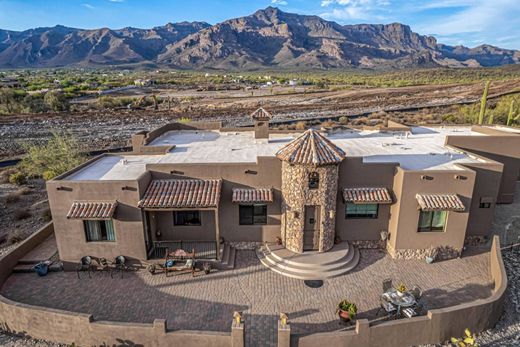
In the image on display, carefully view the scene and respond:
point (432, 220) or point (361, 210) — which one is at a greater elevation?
point (361, 210)

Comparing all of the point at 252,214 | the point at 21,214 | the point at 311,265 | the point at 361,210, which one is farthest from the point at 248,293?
the point at 21,214

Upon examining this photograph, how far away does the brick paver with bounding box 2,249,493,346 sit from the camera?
1252 centimetres

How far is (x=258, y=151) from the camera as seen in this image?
64.8 ft

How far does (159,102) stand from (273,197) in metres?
71.1

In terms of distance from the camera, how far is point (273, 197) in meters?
16.2

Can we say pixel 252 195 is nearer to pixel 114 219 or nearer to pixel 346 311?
pixel 114 219

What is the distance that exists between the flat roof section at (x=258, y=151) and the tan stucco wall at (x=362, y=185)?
1.48 m

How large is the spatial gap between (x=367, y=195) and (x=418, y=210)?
240cm

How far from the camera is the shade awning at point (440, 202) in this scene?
14844mm

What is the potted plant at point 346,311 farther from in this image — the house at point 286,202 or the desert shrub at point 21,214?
the desert shrub at point 21,214

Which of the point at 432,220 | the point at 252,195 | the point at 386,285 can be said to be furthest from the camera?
the point at 432,220

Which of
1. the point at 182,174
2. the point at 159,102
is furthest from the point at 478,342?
the point at 159,102

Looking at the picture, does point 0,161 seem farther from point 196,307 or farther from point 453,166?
point 453,166

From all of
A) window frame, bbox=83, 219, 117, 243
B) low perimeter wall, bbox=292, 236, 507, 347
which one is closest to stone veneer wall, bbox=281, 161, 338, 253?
low perimeter wall, bbox=292, 236, 507, 347
